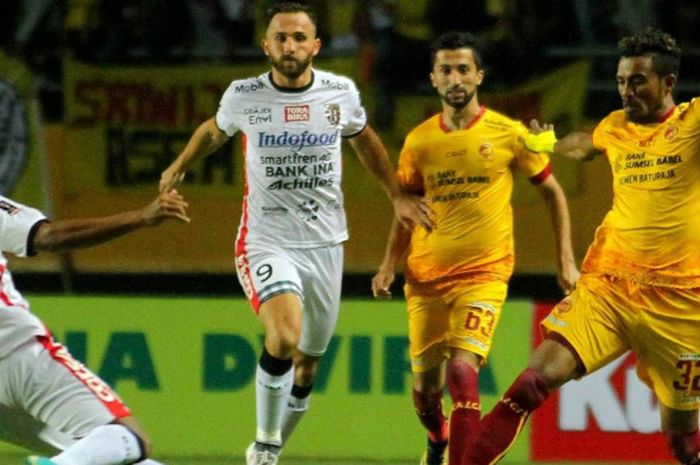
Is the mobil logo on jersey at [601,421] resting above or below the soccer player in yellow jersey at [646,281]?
below

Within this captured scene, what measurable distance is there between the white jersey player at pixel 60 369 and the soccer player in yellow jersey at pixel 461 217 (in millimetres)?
2365

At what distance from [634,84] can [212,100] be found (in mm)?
4380

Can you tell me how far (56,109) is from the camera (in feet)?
37.1

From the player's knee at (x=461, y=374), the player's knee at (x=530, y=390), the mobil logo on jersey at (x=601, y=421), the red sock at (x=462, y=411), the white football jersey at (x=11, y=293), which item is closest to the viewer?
the white football jersey at (x=11, y=293)

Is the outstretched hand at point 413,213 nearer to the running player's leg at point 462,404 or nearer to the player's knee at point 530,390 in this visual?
the running player's leg at point 462,404

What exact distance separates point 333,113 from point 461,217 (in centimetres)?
79

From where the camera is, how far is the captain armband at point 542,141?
7691 mm

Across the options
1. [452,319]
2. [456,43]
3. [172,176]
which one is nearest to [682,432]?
[452,319]

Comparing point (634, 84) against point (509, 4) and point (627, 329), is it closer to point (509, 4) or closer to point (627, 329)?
point (627, 329)

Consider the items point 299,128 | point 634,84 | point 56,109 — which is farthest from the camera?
point 56,109

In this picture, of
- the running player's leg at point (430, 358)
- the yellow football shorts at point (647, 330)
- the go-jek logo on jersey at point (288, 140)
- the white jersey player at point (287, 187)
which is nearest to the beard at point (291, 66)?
the white jersey player at point (287, 187)

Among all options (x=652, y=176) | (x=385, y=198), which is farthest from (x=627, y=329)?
(x=385, y=198)

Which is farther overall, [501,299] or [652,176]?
[501,299]

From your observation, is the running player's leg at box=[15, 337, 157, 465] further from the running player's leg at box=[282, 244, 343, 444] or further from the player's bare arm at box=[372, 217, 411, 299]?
the player's bare arm at box=[372, 217, 411, 299]
